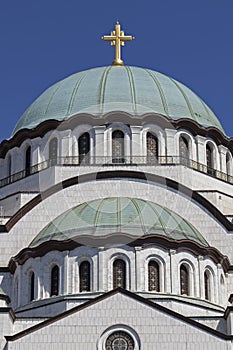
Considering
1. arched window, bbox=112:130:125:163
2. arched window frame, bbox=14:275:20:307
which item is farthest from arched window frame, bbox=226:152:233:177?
arched window frame, bbox=14:275:20:307

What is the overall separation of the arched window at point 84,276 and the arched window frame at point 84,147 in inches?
290

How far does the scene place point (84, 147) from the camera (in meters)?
47.2

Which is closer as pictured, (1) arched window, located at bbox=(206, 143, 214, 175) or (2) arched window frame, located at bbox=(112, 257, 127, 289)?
(2) arched window frame, located at bbox=(112, 257, 127, 289)

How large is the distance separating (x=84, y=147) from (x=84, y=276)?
336 inches

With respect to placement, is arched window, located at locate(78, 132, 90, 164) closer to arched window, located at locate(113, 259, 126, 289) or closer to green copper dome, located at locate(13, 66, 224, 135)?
green copper dome, located at locate(13, 66, 224, 135)

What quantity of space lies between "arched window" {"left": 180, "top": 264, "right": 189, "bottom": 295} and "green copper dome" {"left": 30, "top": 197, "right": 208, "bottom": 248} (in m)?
1.14

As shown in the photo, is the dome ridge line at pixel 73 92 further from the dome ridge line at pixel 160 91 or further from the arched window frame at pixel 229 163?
the arched window frame at pixel 229 163

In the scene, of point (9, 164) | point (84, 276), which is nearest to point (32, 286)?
point (84, 276)

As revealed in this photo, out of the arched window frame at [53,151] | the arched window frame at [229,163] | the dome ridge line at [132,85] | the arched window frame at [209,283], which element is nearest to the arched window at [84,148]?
the arched window frame at [53,151]

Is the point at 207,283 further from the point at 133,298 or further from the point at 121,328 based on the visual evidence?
the point at 121,328

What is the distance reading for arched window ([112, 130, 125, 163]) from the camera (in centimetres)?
4659

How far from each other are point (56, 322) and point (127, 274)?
13.3ft

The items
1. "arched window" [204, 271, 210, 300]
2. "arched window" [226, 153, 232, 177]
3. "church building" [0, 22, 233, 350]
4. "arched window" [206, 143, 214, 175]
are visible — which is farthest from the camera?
"arched window" [226, 153, 232, 177]

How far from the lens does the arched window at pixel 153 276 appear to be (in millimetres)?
40000
